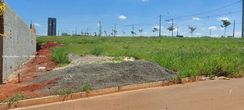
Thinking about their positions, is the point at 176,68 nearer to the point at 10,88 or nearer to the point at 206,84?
the point at 206,84

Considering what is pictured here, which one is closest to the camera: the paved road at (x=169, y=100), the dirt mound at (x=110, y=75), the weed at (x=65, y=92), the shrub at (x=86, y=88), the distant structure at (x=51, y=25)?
the paved road at (x=169, y=100)

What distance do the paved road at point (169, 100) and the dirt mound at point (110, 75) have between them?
0.89 m

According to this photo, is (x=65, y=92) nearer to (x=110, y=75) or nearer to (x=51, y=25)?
(x=110, y=75)

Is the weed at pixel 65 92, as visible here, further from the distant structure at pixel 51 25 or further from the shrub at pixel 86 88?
the distant structure at pixel 51 25

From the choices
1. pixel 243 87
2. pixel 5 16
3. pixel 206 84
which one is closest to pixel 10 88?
pixel 5 16

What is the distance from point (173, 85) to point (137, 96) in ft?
7.60

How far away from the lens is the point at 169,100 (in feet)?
31.5

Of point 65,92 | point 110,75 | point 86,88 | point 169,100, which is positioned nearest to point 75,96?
point 65,92

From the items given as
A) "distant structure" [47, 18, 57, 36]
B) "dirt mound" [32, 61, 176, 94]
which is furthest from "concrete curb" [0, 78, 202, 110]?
"distant structure" [47, 18, 57, 36]

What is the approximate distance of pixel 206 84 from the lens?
1201cm

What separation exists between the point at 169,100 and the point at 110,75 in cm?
280

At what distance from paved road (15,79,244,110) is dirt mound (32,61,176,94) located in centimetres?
89

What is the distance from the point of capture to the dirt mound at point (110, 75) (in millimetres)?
11141

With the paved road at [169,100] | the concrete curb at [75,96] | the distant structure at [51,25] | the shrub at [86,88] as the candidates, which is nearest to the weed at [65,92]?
the concrete curb at [75,96]
